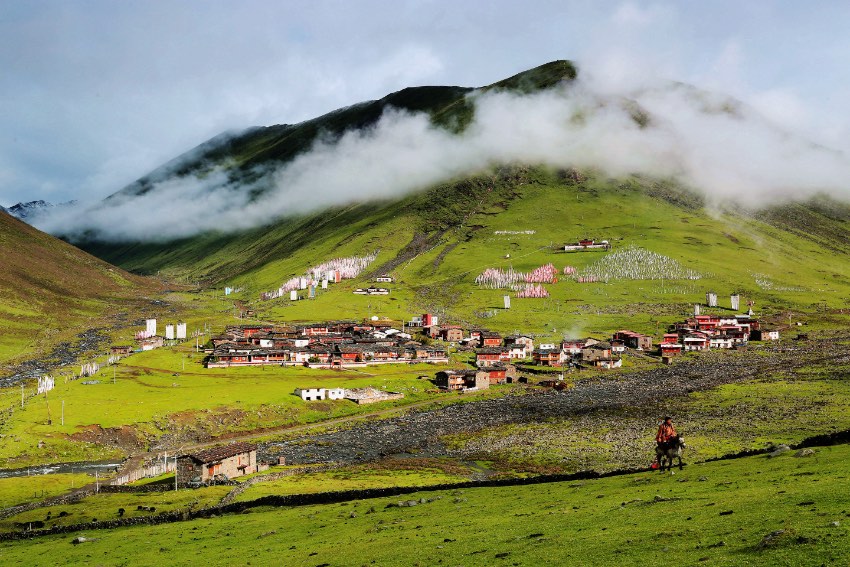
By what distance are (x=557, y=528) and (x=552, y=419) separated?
78.3m

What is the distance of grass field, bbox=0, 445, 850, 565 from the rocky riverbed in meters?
32.8

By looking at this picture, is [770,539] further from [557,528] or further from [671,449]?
[671,449]

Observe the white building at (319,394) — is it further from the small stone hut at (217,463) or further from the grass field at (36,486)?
the grass field at (36,486)

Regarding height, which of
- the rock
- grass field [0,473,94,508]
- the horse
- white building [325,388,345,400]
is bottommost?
grass field [0,473,94,508]

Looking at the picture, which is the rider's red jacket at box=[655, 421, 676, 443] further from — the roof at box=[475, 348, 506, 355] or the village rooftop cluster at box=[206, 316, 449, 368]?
the roof at box=[475, 348, 506, 355]

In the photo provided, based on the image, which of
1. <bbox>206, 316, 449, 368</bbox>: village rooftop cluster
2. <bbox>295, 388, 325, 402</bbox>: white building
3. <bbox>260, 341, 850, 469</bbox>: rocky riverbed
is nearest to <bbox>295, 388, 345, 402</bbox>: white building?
<bbox>295, 388, 325, 402</bbox>: white building

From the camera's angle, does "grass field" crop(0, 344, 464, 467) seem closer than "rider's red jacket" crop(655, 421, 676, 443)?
No

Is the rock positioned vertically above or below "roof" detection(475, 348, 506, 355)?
below

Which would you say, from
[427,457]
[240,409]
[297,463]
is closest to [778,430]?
[427,457]

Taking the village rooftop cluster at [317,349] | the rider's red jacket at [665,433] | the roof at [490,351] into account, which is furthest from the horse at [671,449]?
the roof at [490,351]

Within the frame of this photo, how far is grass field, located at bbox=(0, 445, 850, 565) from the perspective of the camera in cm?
2495

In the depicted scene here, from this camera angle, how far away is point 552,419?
4294 inches

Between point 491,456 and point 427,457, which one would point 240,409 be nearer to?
point 427,457

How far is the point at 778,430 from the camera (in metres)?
86.6
